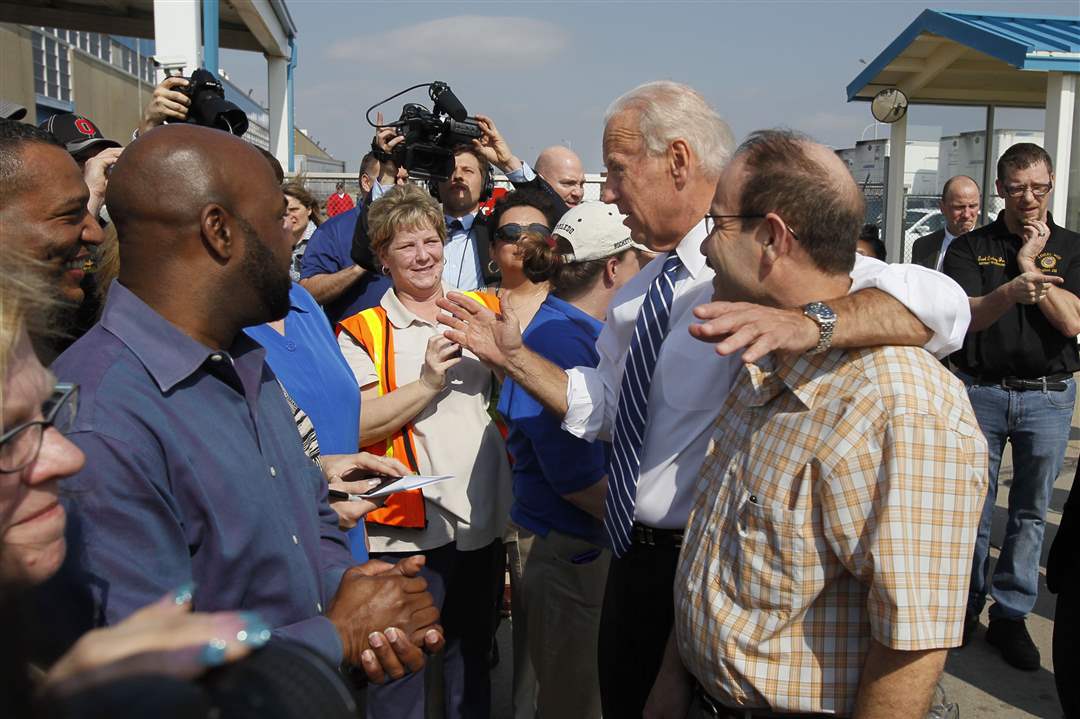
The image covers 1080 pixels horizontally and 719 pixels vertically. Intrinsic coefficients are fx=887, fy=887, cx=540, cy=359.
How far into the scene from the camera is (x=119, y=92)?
23719 millimetres

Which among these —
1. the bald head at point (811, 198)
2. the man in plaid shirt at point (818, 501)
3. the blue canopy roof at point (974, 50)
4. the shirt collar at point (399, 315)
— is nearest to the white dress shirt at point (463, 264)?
the shirt collar at point (399, 315)

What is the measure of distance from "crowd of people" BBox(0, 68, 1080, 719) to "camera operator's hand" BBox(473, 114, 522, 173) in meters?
1.56

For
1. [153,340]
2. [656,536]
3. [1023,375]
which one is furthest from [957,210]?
[153,340]

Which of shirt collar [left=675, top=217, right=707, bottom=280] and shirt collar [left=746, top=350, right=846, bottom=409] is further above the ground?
shirt collar [left=675, top=217, right=707, bottom=280]

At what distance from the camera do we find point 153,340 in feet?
5.20

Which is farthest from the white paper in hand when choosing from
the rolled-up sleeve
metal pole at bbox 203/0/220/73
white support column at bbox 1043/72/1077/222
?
white support column at bbox 1043/72/1077/222

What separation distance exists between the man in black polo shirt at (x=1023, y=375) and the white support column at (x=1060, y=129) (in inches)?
143

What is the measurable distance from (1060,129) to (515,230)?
22.0 feet

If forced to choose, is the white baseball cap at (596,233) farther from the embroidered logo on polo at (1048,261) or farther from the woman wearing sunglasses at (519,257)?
the embroidered logo on polo at (1048,261)

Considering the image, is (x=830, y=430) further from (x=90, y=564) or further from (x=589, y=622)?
(x=589, y=622)

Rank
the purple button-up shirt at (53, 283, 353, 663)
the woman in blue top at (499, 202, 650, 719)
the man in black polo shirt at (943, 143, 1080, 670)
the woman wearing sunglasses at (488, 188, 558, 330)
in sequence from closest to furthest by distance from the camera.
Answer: the purple button-up shirt at (53, 283, 353, 663) < the woman in blue top at (499, 202, 650, 719) < the woman wearing sunglasses at (488, 188, 558, 330) < the man in black polo shirt at (943, 143, 1080, 670)

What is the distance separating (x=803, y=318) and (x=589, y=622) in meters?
1.80

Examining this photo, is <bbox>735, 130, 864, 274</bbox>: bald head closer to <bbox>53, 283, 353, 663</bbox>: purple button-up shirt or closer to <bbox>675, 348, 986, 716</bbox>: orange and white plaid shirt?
<bbox>675, 348, 986, 716</bbox>: orange and white plaid shirt

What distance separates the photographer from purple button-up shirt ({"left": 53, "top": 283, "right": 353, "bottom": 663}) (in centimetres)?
139
